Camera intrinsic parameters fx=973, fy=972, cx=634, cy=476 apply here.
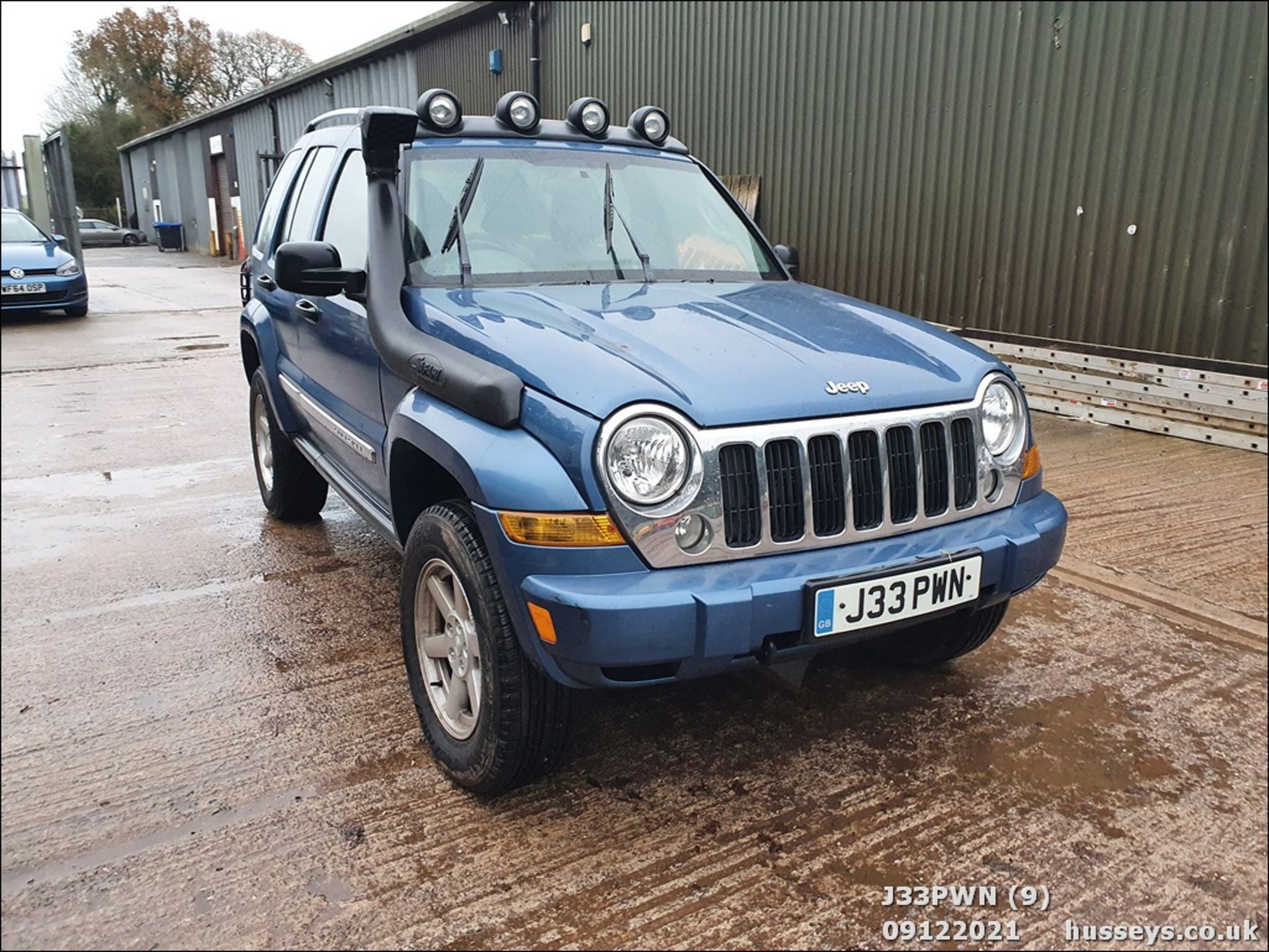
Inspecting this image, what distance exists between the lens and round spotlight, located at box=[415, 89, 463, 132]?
11.8 feet

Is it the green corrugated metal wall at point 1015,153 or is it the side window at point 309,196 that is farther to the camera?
the green corrugated metal wall at point 1015,153

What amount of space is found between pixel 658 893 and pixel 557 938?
0.27 m

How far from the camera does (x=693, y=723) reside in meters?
3.08

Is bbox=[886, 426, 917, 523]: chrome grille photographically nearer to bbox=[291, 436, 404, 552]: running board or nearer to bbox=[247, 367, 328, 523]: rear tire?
bbox=[291, 436, 404, 552]: running board

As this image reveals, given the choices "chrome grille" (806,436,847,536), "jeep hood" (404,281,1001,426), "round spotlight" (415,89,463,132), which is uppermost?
"round spotlight" (415,89,463,132)

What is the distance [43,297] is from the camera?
1.22 metres

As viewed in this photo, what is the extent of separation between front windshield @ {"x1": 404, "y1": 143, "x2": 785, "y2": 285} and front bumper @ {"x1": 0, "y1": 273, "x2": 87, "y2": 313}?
1.94 meters

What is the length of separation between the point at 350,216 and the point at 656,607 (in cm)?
234

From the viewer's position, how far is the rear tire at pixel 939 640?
10.4 ft

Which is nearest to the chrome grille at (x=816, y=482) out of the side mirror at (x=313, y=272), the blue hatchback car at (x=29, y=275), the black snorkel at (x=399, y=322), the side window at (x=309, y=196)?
the black snorkel at (x=399, y=322)

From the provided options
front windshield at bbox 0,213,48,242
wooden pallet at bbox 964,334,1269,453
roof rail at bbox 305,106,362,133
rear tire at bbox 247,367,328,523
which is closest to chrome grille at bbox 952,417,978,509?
front windshield at bbox 0,213,48,242

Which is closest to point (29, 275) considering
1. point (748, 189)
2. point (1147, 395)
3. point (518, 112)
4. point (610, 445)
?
point (610, 445)

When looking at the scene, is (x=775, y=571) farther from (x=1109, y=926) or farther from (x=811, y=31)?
(x=811, y=31)

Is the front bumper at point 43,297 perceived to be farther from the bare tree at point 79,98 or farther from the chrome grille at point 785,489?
the chrome grille at point 785,489
